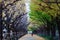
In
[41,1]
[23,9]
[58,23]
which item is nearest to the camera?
[41,1]

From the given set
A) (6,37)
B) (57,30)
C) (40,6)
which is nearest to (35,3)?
(40,6)

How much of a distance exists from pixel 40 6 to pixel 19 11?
364 inches

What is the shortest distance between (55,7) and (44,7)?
127cm

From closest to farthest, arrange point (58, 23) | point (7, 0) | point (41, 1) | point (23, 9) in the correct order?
point (7, 0) < point (41, 1) < point (58, 23) < point (23, 9)

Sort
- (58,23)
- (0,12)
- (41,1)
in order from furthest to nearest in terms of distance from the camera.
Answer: (58,23) → (41,1) → (0,12)

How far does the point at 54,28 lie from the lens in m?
37.2

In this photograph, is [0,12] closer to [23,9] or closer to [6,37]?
[6,37]

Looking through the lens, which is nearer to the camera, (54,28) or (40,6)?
(40,6)

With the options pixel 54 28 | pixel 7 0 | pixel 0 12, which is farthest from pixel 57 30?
pixel 0 12

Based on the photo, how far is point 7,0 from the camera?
23.2m

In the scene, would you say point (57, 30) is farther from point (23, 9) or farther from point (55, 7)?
point (55, 7)

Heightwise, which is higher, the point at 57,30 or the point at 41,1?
the point at 41,1

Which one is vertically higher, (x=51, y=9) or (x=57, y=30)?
(x=51, y=9)

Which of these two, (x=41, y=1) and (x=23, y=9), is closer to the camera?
(x=41, y=1)
